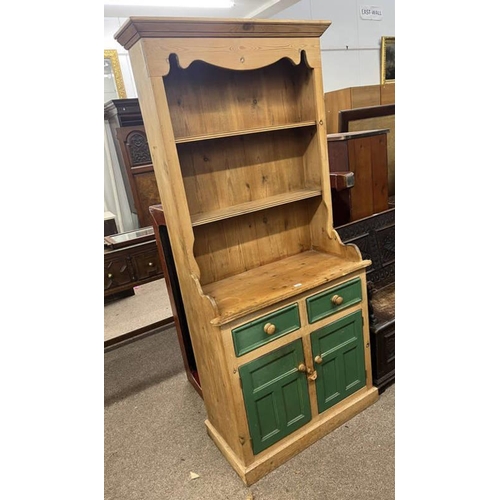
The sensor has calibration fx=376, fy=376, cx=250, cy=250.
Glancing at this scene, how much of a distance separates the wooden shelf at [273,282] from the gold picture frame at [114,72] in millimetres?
3037

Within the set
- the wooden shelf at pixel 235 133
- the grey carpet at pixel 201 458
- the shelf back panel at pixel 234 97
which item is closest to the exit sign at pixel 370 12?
the shelf back panel at pixel 234 97

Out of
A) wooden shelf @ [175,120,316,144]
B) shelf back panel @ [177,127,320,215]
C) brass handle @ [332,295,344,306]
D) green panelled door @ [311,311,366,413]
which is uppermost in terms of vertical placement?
wooden shelf @ [175,120,316,144]

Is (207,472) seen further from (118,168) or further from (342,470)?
(118,168)

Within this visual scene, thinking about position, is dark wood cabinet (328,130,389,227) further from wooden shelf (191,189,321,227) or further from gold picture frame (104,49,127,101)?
gold picture frame (104,49,127,101)

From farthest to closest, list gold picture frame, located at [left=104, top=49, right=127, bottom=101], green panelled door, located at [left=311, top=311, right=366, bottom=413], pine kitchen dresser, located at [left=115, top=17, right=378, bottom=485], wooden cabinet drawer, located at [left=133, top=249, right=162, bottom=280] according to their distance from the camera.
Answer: gold picture frame, located at [left=104, top=49, right=127, bottom=101], wooden cabinet drawer, located at [left=133, top=249, right=162, bottom=280], green panelled door, located at [left=311, top=311, right=366, bottom=413], pine kitchen dresser, located at [left=115, top=17, right=378, bottom=485]

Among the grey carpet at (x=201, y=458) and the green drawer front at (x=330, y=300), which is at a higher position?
the green drawer front at (x=330, y=300)

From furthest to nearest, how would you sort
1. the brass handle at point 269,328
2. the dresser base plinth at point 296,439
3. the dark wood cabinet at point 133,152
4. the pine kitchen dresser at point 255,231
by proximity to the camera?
the dark wood cabinet at point 133,152
the dresser base plinth at point 296,439
the brass handle at point 269,328
the pine kitchen dresser at point 255,231

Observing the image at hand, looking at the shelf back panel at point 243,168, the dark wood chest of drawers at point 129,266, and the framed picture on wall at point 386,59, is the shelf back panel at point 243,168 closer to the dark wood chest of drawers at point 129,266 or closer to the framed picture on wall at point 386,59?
the dark wood chest of drawers at point 129,266

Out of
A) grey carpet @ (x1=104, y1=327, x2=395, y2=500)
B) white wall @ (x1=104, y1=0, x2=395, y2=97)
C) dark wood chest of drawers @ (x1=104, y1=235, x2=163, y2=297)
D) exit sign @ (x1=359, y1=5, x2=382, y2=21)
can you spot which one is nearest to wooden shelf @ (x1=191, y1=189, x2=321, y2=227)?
dark wood chest of drawers @ (x1=104, y1=235, x2=163, y2=297)

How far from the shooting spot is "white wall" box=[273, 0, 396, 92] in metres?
4.81

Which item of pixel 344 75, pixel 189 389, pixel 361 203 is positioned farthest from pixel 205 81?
pixel 344 75

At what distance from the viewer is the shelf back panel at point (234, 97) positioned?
176 centimetres
